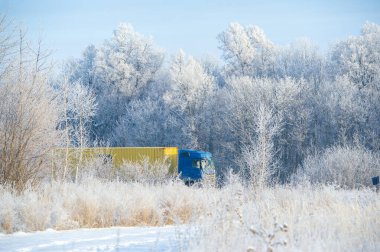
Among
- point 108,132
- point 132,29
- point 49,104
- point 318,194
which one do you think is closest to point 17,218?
point 49,104

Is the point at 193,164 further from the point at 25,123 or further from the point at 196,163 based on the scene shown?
the point at 25,123

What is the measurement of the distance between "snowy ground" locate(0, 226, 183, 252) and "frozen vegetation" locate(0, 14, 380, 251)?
1.50 feet

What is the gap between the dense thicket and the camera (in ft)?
110

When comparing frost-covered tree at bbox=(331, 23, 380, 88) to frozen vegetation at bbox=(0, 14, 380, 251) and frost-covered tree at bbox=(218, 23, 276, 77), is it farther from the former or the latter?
frost-covered tree at bbox=(218, 23, 276, 77)

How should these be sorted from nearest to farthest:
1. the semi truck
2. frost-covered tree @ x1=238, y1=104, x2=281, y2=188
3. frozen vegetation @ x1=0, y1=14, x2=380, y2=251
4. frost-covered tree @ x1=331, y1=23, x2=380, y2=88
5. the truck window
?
frozen vegetation @ x1=0, y1=14, x2=380, y2=251 → frost-covered tree @ x1=238, y1=104, x2=281, y2=188 → the semi truck → the truck window → frost-covered tree @ x1=331, y1=23, x2=380, y2=88

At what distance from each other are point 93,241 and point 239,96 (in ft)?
99.6

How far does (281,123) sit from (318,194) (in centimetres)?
2445

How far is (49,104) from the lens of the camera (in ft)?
46.0

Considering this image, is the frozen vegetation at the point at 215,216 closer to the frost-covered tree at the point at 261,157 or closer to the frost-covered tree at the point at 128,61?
the frost-covered tree at the point at 261,157

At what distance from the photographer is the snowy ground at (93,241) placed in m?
6.20

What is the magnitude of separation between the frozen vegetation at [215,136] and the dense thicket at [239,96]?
0.40ft

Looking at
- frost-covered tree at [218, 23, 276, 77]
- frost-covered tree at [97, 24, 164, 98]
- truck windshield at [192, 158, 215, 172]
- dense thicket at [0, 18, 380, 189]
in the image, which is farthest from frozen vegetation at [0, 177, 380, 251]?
frost-covered tree at [97, 24, 164, 98]

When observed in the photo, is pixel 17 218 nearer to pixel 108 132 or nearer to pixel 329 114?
pixel 329 114

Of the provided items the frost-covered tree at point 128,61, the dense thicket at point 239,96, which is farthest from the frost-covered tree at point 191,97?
the frost-covered tree at point 128,61
